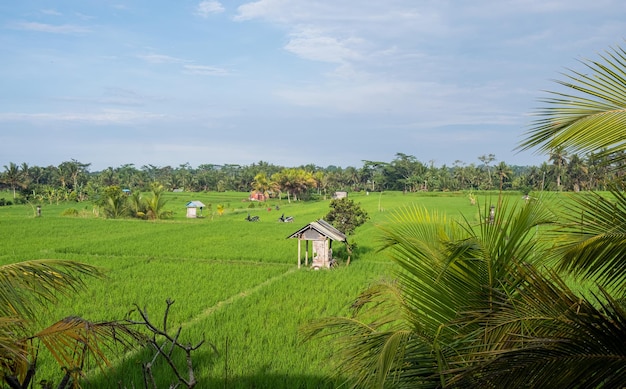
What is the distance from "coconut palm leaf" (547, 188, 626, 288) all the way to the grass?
0.67m

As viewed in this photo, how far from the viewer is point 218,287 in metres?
13.1

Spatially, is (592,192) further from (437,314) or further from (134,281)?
(134,281)

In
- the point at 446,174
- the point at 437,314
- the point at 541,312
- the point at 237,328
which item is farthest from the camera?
the point at 446,174

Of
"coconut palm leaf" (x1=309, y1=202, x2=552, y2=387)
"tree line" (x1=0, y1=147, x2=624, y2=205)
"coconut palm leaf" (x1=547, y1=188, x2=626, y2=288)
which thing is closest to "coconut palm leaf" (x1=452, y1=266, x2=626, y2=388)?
"coconut palm leaf" (x1=309, y1=202, x2=552, y2=387)

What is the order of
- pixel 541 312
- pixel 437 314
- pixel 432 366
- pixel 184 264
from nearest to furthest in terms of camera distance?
pixel 541 312, pixel 432 366, pixel 437 314, pixel 184 264

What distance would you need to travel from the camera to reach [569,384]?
153 centimetres

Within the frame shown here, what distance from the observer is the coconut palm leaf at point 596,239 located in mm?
2785

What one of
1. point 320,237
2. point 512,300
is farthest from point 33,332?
point 320,237

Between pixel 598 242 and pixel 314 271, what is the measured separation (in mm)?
12643

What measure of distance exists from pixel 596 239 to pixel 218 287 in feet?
36.9

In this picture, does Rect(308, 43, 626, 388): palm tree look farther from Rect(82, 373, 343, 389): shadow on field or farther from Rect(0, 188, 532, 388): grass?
Rect(82, 373, 343, 389): shadow on field

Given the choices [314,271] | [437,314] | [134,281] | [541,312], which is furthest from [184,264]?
[541,312]

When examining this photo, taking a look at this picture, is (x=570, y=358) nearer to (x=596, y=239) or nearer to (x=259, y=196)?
(x=596, y=239)

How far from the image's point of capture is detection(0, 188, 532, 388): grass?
23.2 feet
